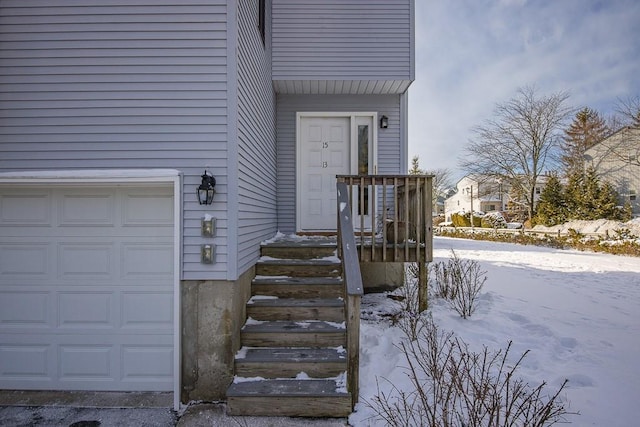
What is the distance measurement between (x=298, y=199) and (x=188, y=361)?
311cm

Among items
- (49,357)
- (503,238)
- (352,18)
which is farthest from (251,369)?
(503,238)

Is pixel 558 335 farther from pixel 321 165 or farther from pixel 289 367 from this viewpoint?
pixel 321 165

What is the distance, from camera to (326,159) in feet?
18.1

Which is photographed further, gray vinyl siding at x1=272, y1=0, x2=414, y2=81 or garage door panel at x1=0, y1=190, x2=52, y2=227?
gray vinyl siding at x1=272, y1=0, x2=414, y2=81

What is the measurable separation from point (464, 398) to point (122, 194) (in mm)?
3349

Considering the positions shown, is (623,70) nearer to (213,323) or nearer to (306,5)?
(306,5)

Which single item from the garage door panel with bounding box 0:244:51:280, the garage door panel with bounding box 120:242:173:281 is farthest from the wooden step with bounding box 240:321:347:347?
the garage door panel with bounding box 0:244:51:280

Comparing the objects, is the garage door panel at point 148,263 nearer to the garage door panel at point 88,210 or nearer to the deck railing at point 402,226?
the garage door panel at point 88,210

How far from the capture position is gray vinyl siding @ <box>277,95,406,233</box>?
539 centimetres

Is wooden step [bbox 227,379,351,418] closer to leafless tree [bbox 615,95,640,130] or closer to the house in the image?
leafless tree [bbox 615,95,640,130]

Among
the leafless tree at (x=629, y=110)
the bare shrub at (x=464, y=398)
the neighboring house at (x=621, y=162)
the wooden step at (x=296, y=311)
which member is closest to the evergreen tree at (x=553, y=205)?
the neighboring house at (x=621, y=162)

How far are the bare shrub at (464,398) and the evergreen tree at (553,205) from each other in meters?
16.2

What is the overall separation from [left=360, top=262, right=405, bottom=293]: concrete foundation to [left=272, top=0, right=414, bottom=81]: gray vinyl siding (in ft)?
9.78

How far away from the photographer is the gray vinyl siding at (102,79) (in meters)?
2.91
